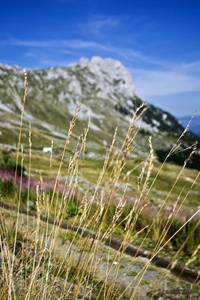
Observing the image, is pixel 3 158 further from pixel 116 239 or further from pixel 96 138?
pixel 96 138

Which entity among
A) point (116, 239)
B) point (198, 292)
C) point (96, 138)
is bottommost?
point (116, 239)

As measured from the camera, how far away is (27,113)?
647 feet

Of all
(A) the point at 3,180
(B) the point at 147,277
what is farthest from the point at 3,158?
(B) the point at 147,277

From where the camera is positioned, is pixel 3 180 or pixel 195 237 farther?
pixel 3 180

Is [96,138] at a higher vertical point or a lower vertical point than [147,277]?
higher

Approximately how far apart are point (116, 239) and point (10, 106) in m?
206

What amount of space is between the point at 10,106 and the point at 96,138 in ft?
250

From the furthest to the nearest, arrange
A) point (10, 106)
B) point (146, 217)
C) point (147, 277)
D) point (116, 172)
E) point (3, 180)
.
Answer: point (10, 106)
point (3, 180)
point (146, 217)
point (147, 277)
point (116, 172)

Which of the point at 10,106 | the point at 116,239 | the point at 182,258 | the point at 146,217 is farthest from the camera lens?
the point at 10,106

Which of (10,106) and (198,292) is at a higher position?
(10,106)

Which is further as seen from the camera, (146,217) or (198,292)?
(146,217)

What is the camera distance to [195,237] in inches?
225

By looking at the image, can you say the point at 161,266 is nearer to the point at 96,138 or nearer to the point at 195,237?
the point at 195,237

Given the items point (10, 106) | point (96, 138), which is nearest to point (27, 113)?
point (10, 106)
